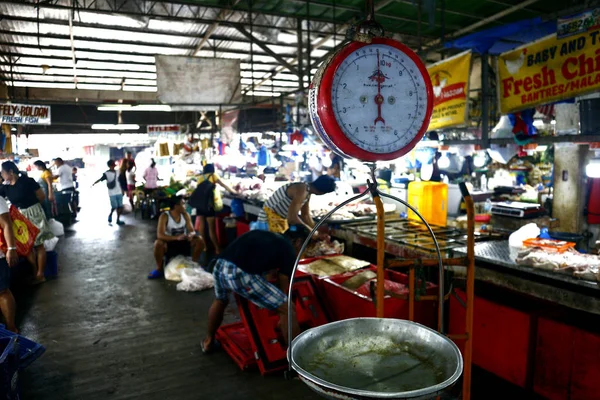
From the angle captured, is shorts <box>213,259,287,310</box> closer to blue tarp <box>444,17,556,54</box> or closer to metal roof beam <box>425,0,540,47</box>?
blue tarp <box>444,17,556,54</box>

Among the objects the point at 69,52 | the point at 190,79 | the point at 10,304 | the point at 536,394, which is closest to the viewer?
the point at 536,394

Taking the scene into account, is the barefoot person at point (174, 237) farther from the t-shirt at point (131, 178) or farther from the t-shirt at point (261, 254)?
the t-shirt at point (131, 178)

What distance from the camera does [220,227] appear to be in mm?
10000

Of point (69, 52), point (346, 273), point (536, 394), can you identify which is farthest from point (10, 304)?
point (69, 52)

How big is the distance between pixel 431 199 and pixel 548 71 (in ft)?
8.35

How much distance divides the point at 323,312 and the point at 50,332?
128 inches

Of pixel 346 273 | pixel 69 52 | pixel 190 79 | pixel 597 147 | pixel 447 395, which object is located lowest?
pixel 447 395

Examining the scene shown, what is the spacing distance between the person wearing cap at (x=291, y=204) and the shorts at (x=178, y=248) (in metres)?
2.02

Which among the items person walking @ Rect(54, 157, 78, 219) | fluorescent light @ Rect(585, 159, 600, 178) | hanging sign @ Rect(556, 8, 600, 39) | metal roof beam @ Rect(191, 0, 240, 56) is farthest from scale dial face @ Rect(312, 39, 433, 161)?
person walking @ Rect(54, 157, 78, 219)

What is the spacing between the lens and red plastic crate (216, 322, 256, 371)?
13.6 ft

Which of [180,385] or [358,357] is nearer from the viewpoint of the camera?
[358,357]

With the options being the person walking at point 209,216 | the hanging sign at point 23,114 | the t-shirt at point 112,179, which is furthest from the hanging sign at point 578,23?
the t-shirt at point 112,179

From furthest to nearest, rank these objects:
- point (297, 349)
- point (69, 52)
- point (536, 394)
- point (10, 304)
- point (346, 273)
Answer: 1. point (69, 52)
2. point (346, 273)
3. point (10, 304)
4. point (536, 394)
5. point (297, 349)

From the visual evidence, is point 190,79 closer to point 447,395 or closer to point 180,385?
point 180,385
